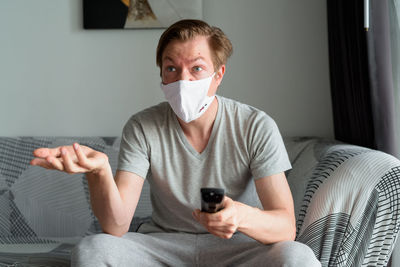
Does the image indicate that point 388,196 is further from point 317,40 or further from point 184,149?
point 317,40

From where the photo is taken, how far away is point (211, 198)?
3.05 ft

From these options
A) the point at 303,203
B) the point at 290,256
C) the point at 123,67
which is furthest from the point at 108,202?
the point at 123,67

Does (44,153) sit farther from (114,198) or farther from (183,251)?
(183,251)

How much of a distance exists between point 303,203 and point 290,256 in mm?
465

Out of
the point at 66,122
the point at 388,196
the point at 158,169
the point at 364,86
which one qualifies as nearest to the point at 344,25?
the point at 364,86

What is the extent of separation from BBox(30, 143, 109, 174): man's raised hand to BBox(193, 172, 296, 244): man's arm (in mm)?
273

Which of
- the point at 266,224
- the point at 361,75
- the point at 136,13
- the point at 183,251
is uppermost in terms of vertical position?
the point at 136,13

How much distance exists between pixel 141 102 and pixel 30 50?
2.07 ft

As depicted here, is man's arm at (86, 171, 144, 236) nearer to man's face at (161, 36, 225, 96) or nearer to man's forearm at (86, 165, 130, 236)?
man's forearm at (86, 165, 130, 236)

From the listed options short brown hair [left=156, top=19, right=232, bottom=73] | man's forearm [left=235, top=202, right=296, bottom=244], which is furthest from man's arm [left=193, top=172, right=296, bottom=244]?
short brown hair [left=156, top=19, right=232, bottom=73]

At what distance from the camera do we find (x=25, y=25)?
2.35 metres

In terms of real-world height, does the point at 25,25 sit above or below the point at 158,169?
above

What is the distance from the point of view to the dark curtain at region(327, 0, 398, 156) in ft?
5.16

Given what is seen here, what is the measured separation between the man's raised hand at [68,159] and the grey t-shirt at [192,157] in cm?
27
